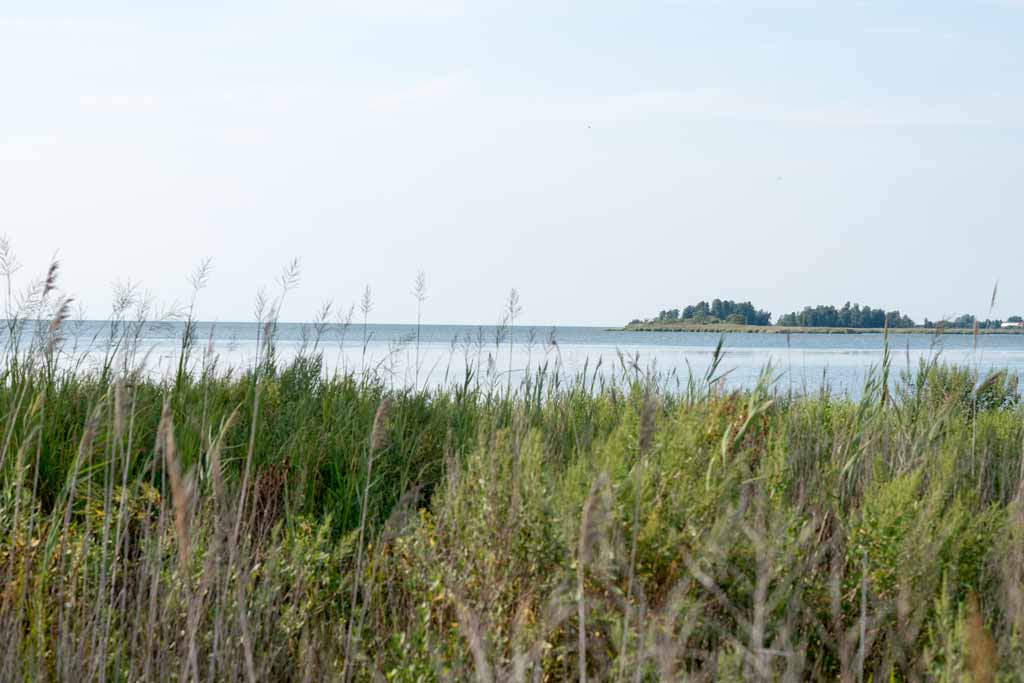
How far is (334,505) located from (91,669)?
6.92 ft

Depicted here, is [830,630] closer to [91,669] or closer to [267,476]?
[91,669]

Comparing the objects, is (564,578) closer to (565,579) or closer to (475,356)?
(565,579)

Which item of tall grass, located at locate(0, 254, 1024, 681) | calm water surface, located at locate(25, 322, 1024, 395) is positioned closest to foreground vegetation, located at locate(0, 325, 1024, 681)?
tall grass, located at locate(0, 254, 1024, 681)

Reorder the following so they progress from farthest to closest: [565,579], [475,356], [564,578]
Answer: [475,356] → [564,578] → [565,579]

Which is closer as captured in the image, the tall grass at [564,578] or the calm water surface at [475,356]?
the tall grass at [564,578]

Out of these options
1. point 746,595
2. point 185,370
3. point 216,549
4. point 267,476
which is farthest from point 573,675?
point 185,370

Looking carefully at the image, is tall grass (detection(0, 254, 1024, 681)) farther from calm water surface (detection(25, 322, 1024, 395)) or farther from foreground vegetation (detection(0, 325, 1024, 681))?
calm water surface (detection(25, 322, 1024, 395))

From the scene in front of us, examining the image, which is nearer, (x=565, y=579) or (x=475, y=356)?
(x=565, y=579)

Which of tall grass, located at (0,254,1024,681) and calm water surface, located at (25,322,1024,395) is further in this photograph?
calm water surface, located at (25,322,1024,395)

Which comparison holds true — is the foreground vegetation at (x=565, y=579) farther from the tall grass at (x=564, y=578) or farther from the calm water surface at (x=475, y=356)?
the calm water surface at (x=475, y=356)

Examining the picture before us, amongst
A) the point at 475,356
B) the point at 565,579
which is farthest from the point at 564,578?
the point at 475,356

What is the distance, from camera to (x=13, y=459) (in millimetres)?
4156

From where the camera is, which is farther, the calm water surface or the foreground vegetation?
the calm water surface

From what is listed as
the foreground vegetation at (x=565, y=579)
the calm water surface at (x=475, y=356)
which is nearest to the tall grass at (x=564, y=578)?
the foreground vegetation at (x=565, y=579)
